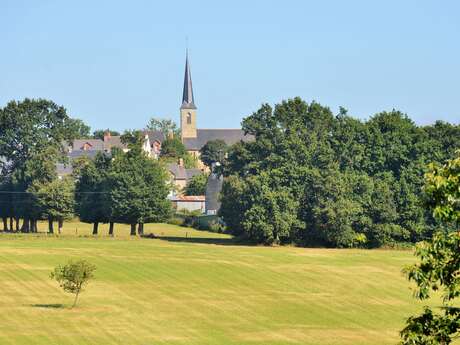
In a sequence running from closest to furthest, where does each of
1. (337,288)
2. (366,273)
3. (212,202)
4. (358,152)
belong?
(337,288)
(366,273)
(358,152)
(212,202)

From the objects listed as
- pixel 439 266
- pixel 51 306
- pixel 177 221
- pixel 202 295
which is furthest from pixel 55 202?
→ pixel 439 266

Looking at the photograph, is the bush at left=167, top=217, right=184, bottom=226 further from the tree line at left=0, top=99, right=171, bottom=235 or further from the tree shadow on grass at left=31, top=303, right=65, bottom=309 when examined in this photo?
the tree shadow on grass at left=31, top=303, right=65, bottom=309

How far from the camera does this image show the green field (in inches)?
2250

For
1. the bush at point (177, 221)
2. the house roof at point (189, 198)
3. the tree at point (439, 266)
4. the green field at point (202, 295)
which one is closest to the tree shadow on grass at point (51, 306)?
the green field at point (202, 295)

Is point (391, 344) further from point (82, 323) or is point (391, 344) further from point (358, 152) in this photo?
point (358, 152)

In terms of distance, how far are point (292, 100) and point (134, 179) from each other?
19.3 m

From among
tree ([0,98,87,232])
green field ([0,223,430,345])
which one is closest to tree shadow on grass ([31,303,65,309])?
green field ([0,223,430,345])

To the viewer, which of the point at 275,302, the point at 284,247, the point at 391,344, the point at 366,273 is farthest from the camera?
the point at 284,247

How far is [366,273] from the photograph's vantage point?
282 ft

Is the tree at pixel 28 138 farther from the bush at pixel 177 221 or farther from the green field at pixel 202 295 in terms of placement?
the green field at pixel 202 295

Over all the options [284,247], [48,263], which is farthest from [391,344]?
[284,247]

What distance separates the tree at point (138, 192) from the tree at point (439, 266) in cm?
10274

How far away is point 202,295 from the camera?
7231cm

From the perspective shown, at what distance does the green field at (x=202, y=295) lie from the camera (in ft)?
188
